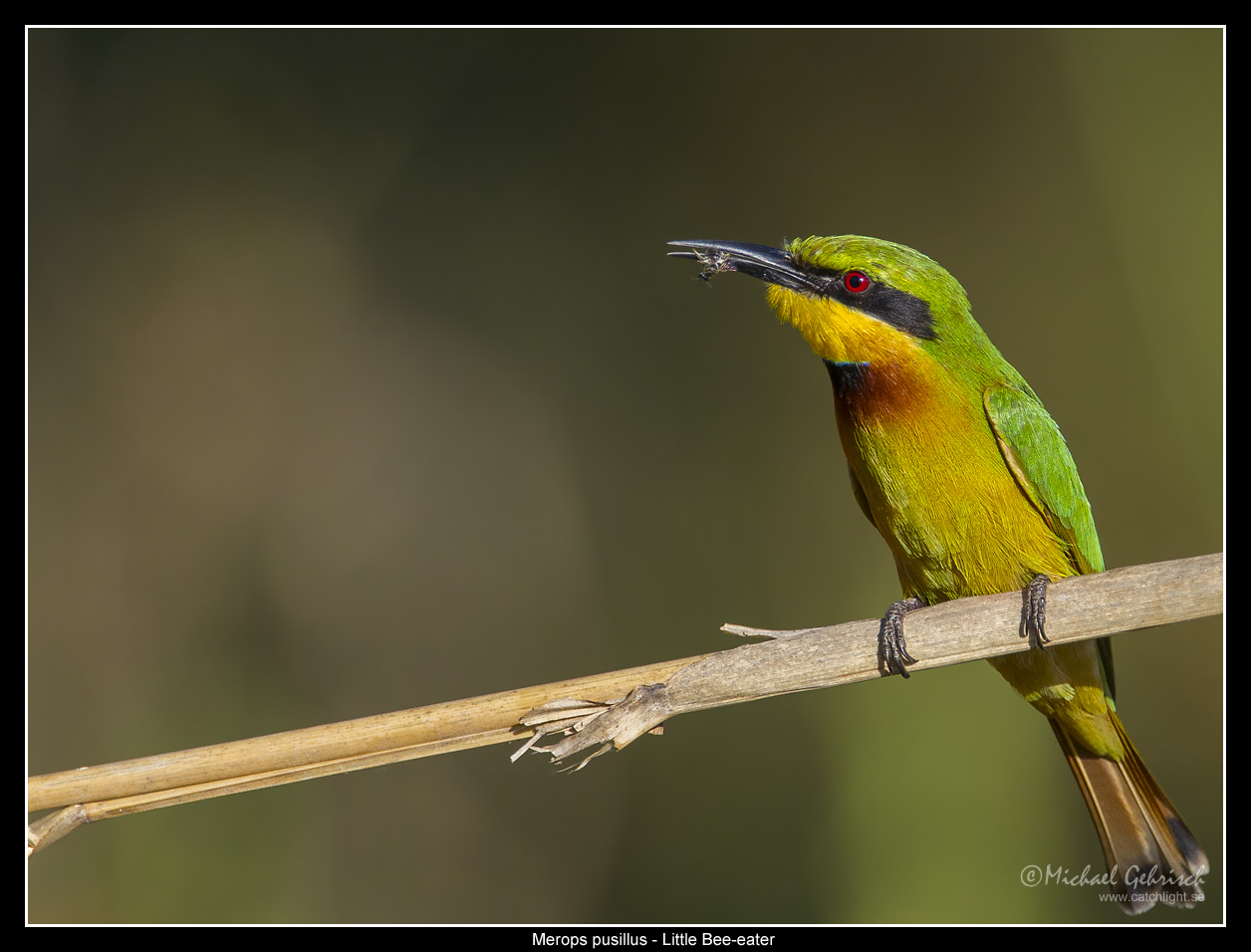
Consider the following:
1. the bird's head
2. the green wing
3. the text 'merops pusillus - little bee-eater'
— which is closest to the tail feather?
the text 'merops pusillus - little bee-eater'

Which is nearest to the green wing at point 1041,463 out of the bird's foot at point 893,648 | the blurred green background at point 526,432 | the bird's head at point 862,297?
the bird's head at point 862,297

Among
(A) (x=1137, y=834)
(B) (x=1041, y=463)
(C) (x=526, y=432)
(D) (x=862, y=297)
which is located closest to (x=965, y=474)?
(B) (x=1041, y=463)

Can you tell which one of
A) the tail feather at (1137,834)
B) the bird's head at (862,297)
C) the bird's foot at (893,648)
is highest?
the bird's head at (862,297)

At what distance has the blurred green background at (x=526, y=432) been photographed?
3.63m

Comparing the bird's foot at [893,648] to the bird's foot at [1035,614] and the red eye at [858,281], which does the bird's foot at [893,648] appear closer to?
the bird's foot at [1035,614]

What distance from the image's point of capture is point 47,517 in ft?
12.3

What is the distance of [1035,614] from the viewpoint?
1.85 m

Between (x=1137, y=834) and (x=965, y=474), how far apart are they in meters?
0.98

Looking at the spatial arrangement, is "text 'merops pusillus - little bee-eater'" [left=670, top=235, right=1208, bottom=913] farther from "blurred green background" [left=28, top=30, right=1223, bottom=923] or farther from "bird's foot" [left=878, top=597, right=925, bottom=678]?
"blurred green background" [left=28, top=30, right=1223, bottom=923]

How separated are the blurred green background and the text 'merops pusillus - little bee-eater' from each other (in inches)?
39.0

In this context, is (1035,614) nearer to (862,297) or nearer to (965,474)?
(965,474)

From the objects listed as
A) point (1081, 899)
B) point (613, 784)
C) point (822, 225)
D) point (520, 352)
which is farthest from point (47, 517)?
point (1081, 899)

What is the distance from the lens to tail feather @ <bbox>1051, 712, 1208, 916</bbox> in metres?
2.31

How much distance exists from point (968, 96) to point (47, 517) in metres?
4.10
